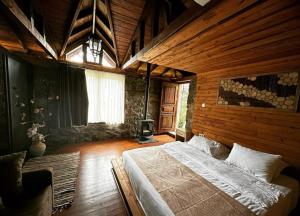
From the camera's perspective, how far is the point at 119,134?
461cm

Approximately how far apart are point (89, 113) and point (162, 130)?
9.44 ft

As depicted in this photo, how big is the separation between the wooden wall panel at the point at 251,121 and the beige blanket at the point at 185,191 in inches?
55.3

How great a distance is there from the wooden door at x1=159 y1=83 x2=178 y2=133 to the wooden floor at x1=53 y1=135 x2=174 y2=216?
2249mm

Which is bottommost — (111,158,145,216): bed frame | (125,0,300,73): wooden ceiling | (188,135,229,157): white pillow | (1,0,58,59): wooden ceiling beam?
(111,158,145,216): bed frame

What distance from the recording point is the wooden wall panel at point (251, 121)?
1855 mm

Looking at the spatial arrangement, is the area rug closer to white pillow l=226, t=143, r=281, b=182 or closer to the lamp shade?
the lamp shade

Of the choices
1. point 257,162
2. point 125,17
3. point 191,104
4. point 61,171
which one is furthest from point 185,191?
point 125,17

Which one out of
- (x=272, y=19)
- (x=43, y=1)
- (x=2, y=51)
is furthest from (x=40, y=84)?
(x=272, y=19)

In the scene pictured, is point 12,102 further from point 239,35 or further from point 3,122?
point 239,35

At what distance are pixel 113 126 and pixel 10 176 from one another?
10.7 feet

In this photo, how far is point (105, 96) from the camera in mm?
4152

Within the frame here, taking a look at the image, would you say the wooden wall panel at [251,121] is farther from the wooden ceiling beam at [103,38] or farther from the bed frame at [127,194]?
the wooden ceiling beam at [103,38]

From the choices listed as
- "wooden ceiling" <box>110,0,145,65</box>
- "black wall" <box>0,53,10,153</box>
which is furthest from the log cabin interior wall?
"black wall" <box>0,53,10,153</box>

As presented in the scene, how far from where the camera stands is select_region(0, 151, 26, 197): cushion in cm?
116
